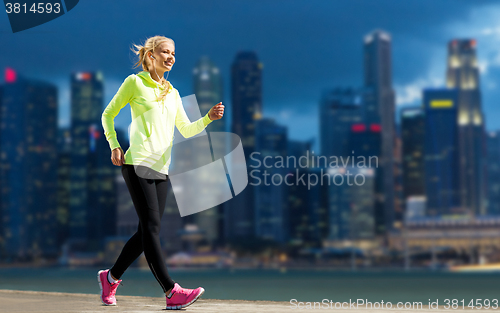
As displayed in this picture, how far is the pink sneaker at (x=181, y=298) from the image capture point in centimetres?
396

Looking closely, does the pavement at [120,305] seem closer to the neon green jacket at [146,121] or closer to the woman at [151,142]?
the woman at [151,142]

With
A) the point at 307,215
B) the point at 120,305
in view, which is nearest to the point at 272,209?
the point at 307,215

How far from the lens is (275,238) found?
159 meters

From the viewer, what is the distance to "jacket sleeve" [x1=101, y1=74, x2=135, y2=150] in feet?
13.5

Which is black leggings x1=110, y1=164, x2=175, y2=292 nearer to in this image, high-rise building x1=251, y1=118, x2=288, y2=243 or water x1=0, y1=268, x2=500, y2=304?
water x1=0, y1=268, x2=500, y2=304

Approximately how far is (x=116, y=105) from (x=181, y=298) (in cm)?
148

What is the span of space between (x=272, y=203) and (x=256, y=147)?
78.3 feet

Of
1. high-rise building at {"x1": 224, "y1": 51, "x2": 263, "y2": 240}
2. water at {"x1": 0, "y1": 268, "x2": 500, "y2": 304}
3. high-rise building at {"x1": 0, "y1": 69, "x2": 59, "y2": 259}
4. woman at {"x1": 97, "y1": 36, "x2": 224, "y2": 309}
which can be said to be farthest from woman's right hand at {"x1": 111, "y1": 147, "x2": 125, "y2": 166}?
high-rise building at {"x1": 0, "y1": 69, "x2": 59, "y2": 259}

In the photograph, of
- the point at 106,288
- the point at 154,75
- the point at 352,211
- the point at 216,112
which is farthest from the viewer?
the point at 352,211

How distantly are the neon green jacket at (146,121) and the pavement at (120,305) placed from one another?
3.60 feet

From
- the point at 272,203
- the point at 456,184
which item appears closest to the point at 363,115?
the point at 456,184

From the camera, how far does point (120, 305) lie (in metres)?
4.42

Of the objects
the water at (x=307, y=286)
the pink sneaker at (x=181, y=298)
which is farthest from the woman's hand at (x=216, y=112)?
the water at (x=307, y=286)

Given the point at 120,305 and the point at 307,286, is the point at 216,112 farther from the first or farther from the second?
the point at 307,286
